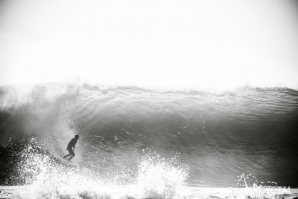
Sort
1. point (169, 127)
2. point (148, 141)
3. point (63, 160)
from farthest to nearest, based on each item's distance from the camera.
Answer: point (169, 127) → point (148, 141) → point (63, 160)

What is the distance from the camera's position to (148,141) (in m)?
6.75

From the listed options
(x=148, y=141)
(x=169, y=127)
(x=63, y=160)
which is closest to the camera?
(x=63, y=160)

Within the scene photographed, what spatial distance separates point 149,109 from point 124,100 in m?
1.43

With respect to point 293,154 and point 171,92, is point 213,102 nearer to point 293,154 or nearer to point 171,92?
point 171,92

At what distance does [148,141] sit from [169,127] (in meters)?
1.08

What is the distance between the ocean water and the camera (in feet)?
14.7

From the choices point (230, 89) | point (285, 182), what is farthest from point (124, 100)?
point (285, 182)

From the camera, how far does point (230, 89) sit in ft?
32.3

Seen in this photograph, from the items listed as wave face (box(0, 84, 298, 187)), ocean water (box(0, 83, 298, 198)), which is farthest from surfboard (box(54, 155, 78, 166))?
wave face (box(0, 84, 298, 187))

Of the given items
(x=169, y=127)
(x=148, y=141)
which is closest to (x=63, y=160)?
(x=148, y=141)

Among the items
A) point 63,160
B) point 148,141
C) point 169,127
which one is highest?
point 169,127

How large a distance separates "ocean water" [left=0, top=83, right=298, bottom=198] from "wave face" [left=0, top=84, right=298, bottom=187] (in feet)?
0.11

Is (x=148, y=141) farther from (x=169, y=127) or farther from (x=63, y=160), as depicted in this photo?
(x=63, y=160)

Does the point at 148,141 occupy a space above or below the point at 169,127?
below
